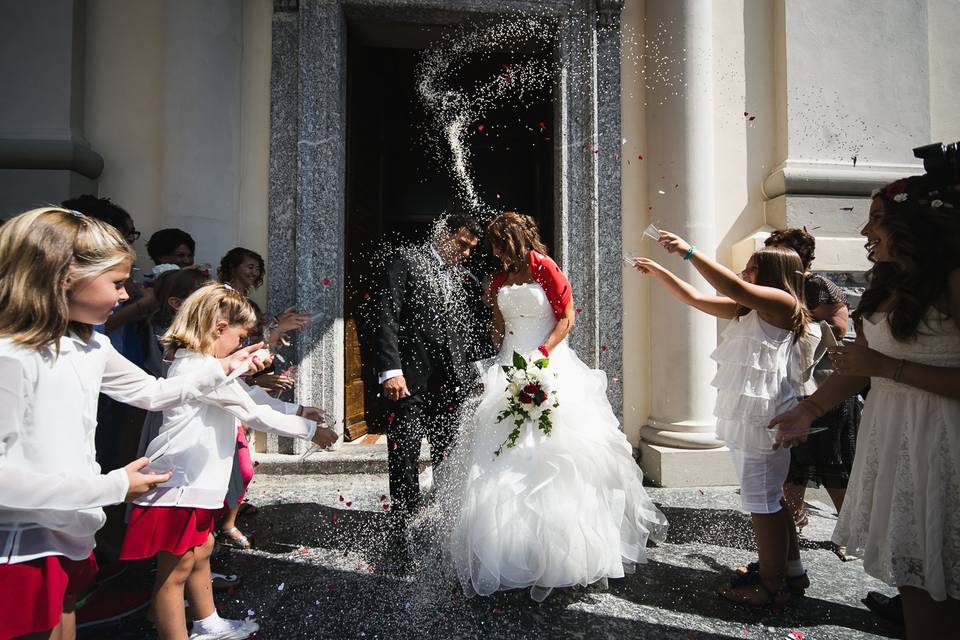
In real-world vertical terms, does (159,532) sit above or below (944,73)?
below

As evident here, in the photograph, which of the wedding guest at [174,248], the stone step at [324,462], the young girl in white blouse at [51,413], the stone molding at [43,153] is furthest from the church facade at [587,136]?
the young girl in white blouse at [51,413]

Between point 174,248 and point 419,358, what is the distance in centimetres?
187

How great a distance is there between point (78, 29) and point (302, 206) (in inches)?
93.3

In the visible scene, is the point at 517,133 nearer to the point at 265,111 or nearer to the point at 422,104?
the point at 422,104

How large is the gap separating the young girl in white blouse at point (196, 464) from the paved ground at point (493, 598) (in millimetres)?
351

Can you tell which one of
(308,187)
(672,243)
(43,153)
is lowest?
(672,243)

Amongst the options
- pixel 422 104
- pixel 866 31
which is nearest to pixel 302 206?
pixel 422 104

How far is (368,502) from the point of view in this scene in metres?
3.82

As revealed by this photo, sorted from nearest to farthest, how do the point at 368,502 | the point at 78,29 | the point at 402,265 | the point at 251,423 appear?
1. the point at 251,423
2. the point at 402,265
3. the point at 368,502
4. the point at 78,29

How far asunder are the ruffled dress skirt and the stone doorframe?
1.90m

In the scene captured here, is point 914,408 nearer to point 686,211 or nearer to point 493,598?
point 493,598

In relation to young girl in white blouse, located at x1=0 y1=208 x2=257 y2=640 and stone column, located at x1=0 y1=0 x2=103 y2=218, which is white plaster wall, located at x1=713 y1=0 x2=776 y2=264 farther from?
stone column, located at x1=0 y1=0 x2=103 y2=218

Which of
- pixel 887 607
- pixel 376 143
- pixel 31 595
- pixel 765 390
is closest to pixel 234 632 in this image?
pixel 31 595

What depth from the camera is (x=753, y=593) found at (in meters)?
2.48
